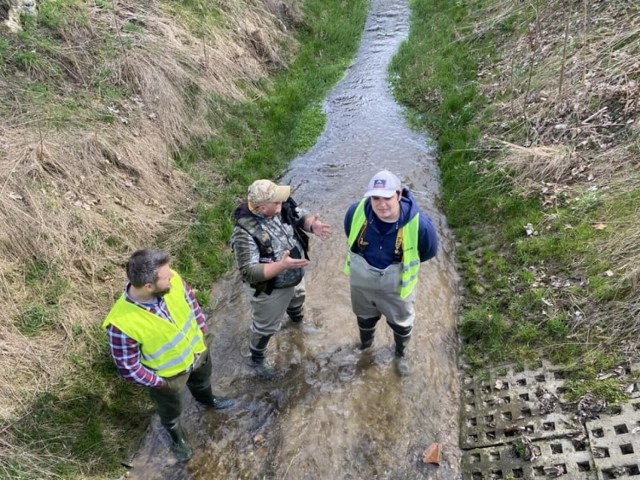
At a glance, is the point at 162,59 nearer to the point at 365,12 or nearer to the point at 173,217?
the point at 173,217

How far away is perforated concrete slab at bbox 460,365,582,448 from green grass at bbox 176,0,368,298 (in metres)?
3.54

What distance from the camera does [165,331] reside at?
3.65 m

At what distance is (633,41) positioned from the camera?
734 cm

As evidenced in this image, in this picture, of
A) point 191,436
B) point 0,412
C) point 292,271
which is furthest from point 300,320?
point 0,412

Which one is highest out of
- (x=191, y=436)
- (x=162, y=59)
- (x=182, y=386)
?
(x=162, y=59)

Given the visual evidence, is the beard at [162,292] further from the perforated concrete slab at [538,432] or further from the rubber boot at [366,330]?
the perforated concrete slab at [538,432]

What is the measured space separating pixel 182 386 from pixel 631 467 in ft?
11.7

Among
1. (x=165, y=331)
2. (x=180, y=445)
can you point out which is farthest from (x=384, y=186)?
(x=180, y=445)

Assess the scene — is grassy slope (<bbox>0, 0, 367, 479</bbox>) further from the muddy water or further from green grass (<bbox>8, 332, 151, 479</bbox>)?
the muddy water

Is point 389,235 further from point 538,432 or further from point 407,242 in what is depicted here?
point 538,432

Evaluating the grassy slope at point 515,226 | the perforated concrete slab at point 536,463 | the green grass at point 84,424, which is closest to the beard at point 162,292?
the green grass at point 84,424

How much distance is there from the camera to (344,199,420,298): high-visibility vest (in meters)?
4.08

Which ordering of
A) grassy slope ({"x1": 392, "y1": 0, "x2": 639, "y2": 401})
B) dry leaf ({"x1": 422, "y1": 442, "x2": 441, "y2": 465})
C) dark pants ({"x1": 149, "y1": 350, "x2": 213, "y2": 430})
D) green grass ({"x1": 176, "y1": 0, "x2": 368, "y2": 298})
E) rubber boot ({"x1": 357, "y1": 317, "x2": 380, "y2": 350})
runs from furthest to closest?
1. green grass ({"x1": 176, "y1": 0, "x2": 368, "y2": 298})
2. rubber boot ({"x1": 357, "y1": 317, "x2": 380, "y2": 350})
3. grassy slope ({"x1": 392, "y1": 0, "x2": 639, "y2": 401})
4. dry leaf ({"x1": 422, "y1": 442, "x2": 441, "y2": 465})
5. dark pants ({"x1": 149, "y1": 350, "x2": 213, "y2": 430})

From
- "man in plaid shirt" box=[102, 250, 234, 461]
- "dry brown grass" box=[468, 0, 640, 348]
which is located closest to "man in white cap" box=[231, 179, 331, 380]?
"man in plaid shirt" box=[102, 250, 234, 461]
